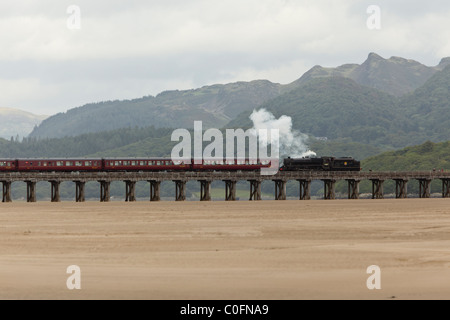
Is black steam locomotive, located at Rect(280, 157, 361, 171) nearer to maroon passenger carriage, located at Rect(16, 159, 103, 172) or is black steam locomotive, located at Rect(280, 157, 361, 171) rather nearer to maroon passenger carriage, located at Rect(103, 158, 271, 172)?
maroon passenger carriage, located at Rect(103, 158, 271, 172)

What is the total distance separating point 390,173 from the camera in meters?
124

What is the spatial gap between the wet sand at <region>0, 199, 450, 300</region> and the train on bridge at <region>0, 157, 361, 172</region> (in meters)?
53.9

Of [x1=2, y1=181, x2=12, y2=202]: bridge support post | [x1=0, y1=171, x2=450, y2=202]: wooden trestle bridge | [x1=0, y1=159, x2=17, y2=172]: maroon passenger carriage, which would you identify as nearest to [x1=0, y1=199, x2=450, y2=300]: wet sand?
[x1=0, y1=171, x2=450, y2=202]: wooden trestle bridge

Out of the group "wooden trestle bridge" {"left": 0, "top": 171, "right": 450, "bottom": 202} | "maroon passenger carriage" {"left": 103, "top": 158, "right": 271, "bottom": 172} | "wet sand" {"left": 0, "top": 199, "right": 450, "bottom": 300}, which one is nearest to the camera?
"wet sand" {"left": 0, "top": 199, "right": 450, "bottom": 300}

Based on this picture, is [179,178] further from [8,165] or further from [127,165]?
[8,165]

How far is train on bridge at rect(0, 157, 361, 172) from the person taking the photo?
110m

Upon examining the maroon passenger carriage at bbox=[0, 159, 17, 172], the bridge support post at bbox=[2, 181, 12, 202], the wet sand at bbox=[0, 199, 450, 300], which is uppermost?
the maroon passenger carriage at bbox=[0, 159, 17, 172]

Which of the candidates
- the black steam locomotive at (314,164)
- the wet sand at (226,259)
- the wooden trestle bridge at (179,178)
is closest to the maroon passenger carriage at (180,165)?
the wooden trestle bridge at (179,178)

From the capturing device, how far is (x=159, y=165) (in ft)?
376

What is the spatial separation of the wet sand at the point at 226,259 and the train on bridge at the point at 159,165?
53.9 m

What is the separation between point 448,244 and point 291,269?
12.8 m

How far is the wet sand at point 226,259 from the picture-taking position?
1080 inches
